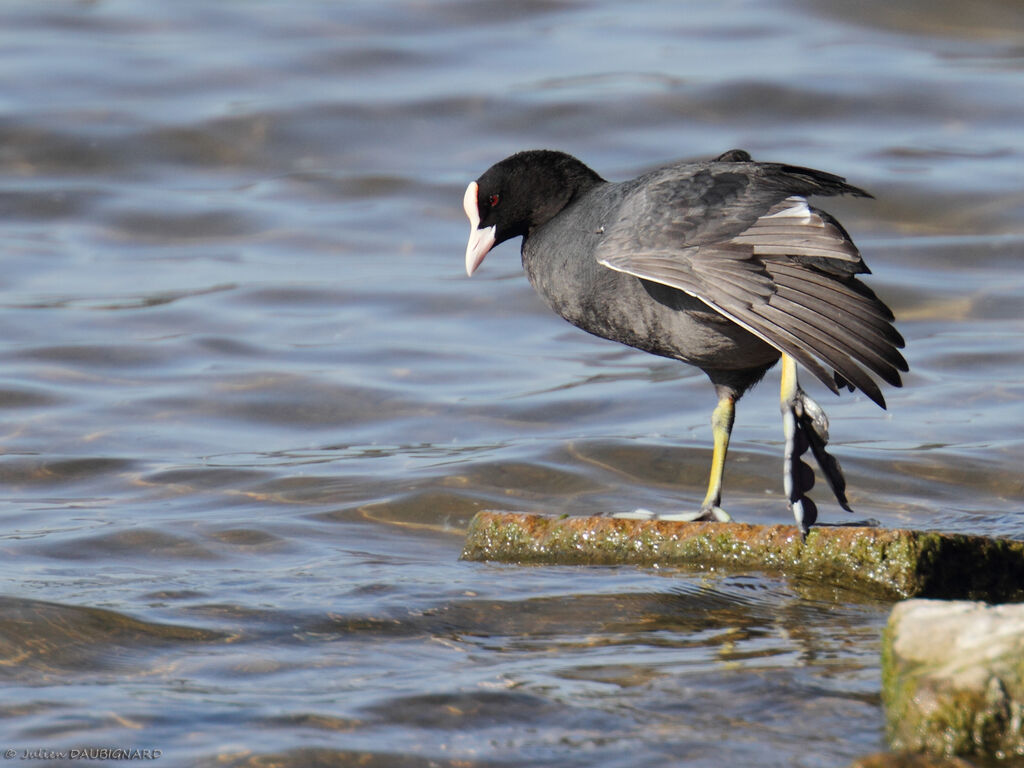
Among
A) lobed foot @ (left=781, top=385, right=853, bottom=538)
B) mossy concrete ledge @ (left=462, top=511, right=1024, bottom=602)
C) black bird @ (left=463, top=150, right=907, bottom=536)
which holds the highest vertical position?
black bird @ (left=463, top=150, right=907, bottom=536)

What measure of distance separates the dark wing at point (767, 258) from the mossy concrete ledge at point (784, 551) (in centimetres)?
45

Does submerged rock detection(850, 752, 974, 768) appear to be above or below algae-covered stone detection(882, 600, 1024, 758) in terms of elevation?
below

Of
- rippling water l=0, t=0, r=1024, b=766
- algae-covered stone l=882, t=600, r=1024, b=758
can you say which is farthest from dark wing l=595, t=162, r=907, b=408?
algae-covered stone l=882, t=600, r=1024, b=758

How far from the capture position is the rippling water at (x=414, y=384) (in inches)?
142

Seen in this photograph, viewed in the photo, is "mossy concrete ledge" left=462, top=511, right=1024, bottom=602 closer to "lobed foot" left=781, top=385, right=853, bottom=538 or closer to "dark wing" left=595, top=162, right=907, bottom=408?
"lobed foot" left=781, top=385, right=853, bottom=538

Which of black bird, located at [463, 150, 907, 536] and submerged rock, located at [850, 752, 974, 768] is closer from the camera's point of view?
submerged rock, located at [850, 752, 974, 768]

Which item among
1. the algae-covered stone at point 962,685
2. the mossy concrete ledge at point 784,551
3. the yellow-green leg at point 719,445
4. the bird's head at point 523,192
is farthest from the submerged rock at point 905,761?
the bird's head at point 523,192

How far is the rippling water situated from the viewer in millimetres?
3611

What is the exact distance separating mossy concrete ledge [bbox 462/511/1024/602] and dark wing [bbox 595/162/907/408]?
0.45 meters

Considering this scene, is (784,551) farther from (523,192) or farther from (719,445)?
(523,192)

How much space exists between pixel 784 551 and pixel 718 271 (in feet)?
2.84

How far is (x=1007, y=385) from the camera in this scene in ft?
24.1

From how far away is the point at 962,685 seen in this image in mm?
3020

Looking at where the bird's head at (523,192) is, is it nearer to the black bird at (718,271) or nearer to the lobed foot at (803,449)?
the black bird at (718,271)
